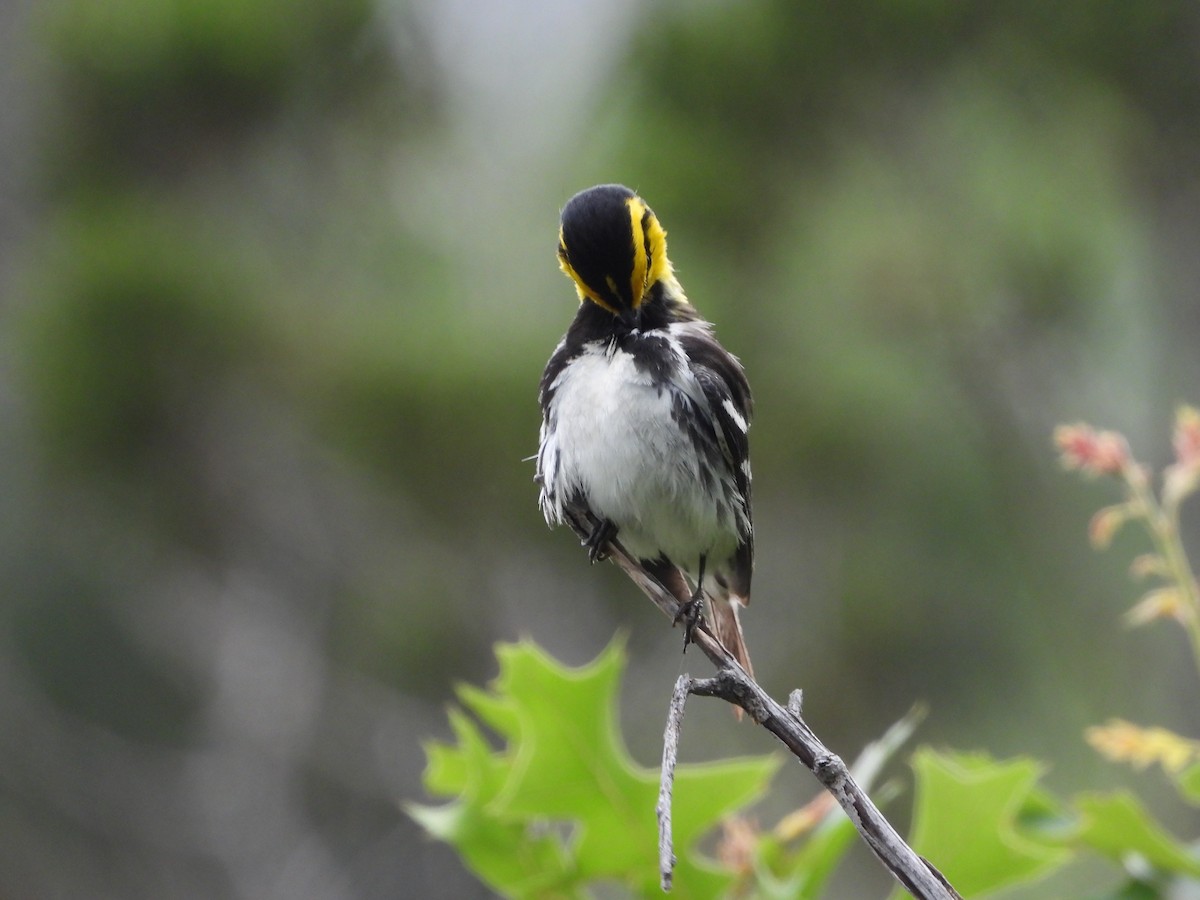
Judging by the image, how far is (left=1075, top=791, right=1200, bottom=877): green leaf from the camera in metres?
1.37

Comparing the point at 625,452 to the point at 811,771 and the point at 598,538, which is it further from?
the point at 811,771

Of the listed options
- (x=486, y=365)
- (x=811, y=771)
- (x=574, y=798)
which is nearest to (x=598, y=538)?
(x=574, y=798)

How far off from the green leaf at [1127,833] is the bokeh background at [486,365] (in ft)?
16.3

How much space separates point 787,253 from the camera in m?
7.01

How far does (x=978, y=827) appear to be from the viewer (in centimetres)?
148

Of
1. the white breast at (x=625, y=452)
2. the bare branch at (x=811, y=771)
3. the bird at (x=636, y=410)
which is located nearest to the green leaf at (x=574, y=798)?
the bare branch at (x=811, y=771)

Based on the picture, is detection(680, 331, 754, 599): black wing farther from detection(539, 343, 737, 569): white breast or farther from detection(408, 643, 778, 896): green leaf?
detection(408, 643, 778, 896): green leaf

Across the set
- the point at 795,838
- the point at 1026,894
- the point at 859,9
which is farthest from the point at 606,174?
the point at 795,838

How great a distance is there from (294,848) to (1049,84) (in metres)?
5.65

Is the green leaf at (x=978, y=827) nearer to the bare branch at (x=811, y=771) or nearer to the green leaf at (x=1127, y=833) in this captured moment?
the green leaf at (x=1127, y=833)

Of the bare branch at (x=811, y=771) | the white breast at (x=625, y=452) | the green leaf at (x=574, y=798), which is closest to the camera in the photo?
the bare branch at (x=811, y=771)

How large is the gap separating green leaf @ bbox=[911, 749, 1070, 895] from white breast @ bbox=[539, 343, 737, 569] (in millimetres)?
961

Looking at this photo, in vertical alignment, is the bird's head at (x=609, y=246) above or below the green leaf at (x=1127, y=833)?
above

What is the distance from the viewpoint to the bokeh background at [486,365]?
21.5ft
